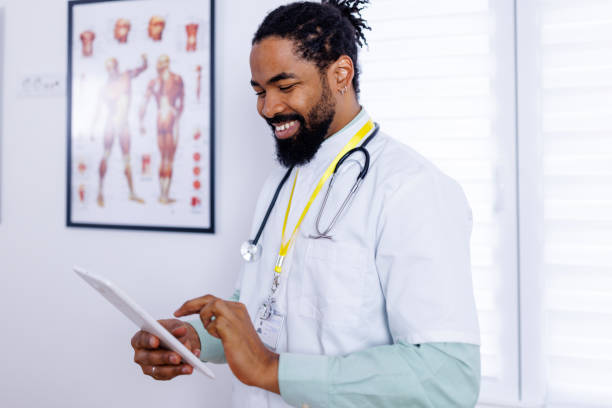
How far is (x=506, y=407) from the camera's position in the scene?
1.32 metres

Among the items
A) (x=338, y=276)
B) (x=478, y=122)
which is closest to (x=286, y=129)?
(x=338, y=276)

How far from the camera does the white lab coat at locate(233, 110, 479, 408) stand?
834 millimetres

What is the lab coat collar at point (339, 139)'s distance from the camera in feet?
3.51

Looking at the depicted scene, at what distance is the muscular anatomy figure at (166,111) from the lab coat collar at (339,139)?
70cm

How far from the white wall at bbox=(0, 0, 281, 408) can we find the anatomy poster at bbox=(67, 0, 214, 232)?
0.06 metres

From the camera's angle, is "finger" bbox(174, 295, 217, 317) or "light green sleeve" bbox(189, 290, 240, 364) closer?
"finger" bbox(174, 295, 217, 317)

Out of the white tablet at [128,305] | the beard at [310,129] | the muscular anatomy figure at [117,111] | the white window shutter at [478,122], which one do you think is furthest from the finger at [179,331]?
the white window shutter at [478,122]

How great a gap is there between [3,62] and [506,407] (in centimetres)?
222

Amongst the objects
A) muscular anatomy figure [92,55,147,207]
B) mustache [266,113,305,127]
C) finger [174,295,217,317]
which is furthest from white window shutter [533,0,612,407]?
muscular anatomy figure [92,55,147,207]

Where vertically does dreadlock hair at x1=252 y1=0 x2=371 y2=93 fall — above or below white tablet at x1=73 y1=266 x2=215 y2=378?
above

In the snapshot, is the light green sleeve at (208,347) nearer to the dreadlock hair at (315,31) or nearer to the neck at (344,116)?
the neck at (344,116)

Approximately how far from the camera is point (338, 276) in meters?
0.92

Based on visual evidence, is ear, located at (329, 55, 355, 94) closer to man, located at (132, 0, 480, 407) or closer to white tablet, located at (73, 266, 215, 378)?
man, located at (132, 0, 480, 407)

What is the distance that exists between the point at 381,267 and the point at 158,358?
1.68 feet
